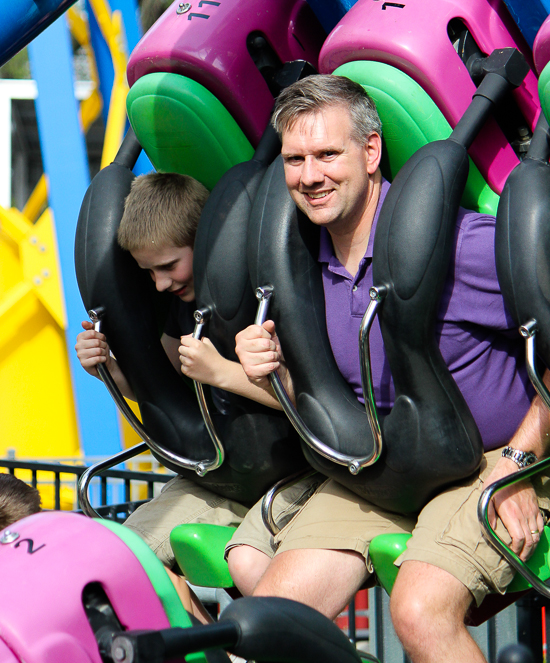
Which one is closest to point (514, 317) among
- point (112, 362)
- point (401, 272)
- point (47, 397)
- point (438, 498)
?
point (401, 272)

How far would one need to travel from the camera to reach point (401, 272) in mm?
1296

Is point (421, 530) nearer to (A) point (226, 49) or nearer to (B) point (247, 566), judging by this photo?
(B) point (247, 566)

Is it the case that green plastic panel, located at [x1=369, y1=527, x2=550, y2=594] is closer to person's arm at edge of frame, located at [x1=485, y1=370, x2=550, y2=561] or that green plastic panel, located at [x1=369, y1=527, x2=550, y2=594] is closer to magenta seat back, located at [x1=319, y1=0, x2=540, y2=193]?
person's arm at edge of frame, located at [x1=485, y1=370, x2=550, y2=561]

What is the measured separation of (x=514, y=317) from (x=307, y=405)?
1.28 feet

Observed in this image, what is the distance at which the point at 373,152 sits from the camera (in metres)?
1.49

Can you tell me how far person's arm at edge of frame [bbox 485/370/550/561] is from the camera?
131 centimetres

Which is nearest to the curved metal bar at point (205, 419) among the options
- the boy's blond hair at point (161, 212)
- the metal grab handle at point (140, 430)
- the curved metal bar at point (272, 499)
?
the metal grab handle at point (140, 430)

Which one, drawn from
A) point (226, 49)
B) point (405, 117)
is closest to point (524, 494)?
point (405, 117)

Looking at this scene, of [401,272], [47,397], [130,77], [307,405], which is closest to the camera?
[401,272]

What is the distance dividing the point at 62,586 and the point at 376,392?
78cm

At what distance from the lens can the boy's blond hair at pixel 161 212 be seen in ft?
5.37

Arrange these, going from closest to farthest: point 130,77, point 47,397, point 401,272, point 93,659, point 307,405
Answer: point 93,659, point 401,272, point 307,405, point 130,77, point 47,397

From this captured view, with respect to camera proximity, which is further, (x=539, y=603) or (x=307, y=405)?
(x=539, y=603)

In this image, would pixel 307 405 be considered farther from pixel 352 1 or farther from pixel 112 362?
pixel 352 1
